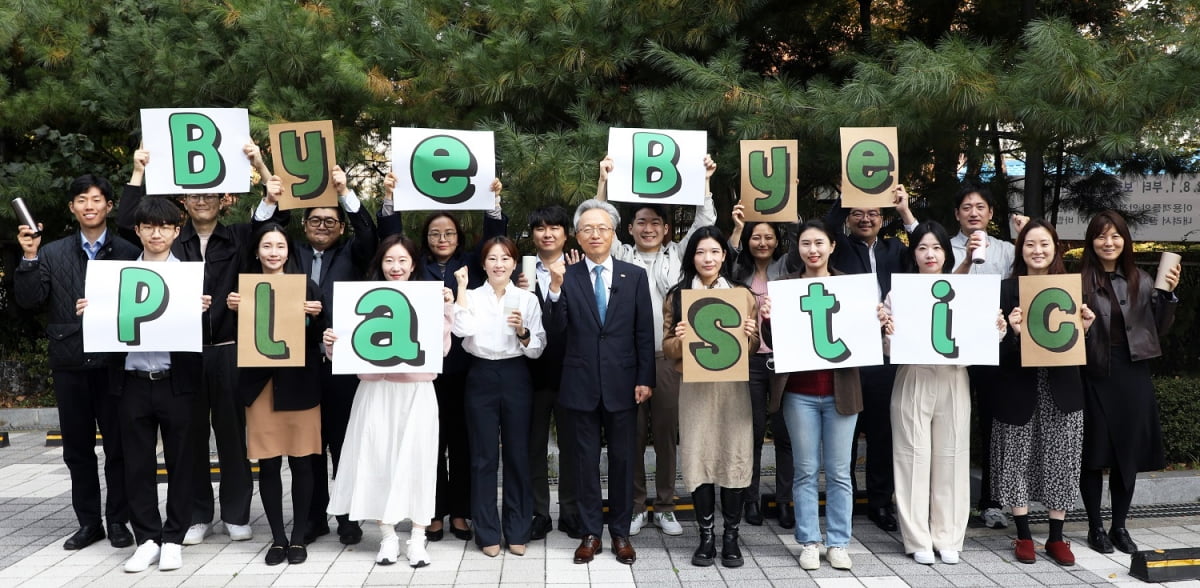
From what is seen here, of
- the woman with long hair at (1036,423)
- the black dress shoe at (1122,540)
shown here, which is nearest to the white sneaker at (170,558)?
the woman with long hair at (1036,423)

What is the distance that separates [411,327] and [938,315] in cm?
265

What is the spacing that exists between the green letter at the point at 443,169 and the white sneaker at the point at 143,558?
235 centimetres

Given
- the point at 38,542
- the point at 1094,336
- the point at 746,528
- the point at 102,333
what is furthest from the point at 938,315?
the point at 38,542

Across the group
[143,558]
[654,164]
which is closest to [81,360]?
[143,558]

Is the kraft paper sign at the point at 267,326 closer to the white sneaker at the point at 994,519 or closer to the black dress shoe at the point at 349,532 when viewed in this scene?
the black dress shoe at the point at 349,532

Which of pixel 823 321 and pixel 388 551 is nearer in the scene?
pixel 823 321

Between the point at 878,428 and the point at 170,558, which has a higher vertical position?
the point at 878,428

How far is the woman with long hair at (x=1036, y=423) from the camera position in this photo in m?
4.82

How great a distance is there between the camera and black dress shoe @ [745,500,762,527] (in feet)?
18.3

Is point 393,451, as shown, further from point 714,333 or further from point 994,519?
point 994,519

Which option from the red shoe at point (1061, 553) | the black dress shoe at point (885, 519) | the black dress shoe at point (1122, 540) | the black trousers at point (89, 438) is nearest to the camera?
the red shoe at point (1061, 553)

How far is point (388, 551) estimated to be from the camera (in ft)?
15.8

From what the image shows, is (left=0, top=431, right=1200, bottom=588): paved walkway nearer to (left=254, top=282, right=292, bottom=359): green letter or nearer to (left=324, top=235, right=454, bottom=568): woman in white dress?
(left=324, top=235, right=454, bottom=568): woman in white dress

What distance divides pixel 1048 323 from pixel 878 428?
1178 millimetres
